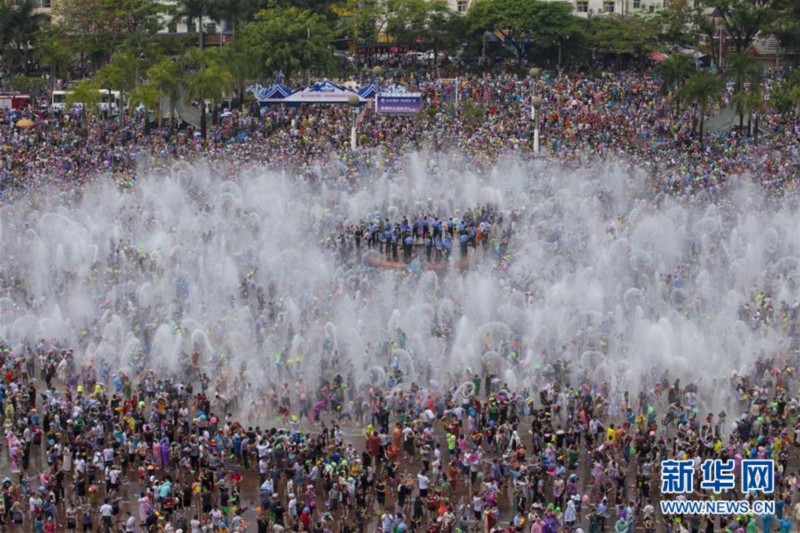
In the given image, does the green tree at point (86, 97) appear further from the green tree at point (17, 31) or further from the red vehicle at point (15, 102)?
the green tree at point (17, 31)

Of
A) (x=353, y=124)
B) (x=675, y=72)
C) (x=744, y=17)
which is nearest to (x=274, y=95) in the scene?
(x=353, y=124)

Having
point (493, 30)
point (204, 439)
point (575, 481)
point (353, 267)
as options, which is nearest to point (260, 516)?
point (204, 439)

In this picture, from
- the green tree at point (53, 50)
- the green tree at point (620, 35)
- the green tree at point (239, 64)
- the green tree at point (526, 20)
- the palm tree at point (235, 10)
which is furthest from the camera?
the green tree at point (620, 35)

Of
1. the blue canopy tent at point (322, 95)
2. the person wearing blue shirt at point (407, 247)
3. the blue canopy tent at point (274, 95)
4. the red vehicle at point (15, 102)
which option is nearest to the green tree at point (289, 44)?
the blue canopy tent at point (274, 95)

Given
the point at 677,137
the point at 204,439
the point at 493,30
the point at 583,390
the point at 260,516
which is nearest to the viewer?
the point at 260,516

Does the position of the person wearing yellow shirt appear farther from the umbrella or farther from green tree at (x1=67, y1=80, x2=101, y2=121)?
the umbrella

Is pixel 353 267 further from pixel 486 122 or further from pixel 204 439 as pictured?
pixel 486 122

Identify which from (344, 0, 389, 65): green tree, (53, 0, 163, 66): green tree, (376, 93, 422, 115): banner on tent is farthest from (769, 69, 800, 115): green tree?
(53, 0, 163, 66): green tree
